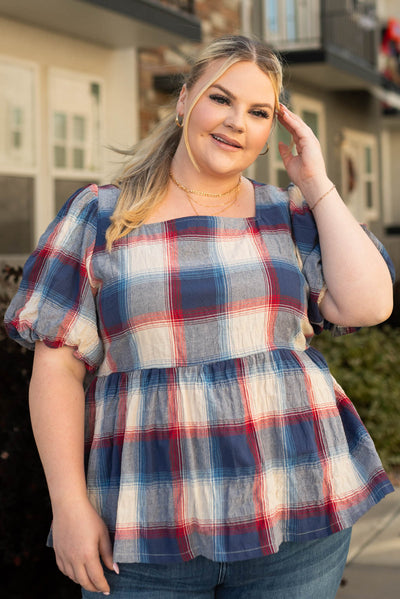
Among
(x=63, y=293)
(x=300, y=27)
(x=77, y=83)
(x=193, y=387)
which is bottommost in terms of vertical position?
(x=193, y=387)

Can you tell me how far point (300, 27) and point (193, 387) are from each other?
14.7m

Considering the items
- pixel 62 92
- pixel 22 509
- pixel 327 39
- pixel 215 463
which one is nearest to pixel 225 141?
pixel 215 463

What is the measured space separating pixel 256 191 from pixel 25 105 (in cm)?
745

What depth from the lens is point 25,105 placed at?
359 inches

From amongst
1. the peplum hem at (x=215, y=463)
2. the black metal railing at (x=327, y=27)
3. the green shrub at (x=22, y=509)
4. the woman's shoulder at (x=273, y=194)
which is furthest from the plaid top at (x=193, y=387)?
the black metal railing at (x=327, y=27)

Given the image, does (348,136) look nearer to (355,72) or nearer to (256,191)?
(355,72)

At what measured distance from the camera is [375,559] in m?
4.48

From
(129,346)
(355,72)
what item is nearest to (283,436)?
(129,346)

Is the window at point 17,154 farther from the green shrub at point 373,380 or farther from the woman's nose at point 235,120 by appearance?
the woman's nose at point 235,120

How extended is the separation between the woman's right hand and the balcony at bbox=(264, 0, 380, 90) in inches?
484

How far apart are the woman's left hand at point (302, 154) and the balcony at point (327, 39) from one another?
38.5 ft

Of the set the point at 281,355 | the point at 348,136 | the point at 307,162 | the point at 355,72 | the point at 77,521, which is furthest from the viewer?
the point at 348,136

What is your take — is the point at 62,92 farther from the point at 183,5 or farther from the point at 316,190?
the point at 316,190

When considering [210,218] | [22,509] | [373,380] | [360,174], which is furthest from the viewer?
[360,174]
